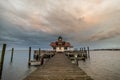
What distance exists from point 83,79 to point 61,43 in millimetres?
38918

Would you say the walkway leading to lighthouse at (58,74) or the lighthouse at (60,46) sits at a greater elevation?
the lighthouse at (60,46)

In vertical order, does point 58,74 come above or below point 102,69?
above

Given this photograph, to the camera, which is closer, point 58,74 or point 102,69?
point 58,74

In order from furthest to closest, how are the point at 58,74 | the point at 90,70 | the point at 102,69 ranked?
the point at 102,69 < the point at 90,70 < the point at 58,74

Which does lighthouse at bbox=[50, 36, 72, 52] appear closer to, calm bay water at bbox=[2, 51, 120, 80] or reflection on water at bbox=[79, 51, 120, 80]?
reflection on water at bbox=[79, 51, 120, 80]

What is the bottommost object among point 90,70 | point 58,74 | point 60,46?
point 90,70

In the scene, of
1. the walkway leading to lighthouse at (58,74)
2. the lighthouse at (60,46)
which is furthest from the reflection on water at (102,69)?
the lighthouse at (60,46)

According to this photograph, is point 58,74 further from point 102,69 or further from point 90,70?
point 102,69

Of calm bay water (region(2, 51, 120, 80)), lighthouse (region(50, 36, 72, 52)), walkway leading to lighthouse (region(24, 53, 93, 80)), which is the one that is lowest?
calm bay water (region(2, 51, 120, 80))

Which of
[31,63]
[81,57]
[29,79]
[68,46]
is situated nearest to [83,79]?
[29,79]

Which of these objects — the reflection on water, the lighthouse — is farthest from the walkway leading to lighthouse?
the lighthouse

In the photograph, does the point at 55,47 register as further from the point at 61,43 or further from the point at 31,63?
the point at 31,63

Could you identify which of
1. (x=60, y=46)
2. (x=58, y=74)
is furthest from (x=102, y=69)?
(x=60, y=46)

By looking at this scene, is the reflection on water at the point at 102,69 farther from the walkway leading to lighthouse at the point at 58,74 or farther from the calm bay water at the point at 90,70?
the walkway leading to lighthouse at the point at 58,74
